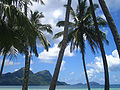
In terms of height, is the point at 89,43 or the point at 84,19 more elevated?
the point at 84,19

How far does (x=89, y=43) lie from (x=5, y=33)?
11678 mm

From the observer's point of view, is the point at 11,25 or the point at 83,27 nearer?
the point at 11,25

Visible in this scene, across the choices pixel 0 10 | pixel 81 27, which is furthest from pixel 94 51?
pixel 0 10

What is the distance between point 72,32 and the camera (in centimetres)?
1781

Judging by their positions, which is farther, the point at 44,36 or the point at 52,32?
the point at 52,32

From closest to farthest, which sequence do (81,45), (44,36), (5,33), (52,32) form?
(5,33)
(81,45)
(44,36)
(52,32)

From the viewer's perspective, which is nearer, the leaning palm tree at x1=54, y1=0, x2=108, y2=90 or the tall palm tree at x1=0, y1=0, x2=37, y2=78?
the tall palm tree at x1=0, y1=0, x2=37, y2=78

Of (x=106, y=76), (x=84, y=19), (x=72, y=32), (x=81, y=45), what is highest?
(x=84, y=19)

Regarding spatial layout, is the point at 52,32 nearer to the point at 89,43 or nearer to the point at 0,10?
the point at 89,43

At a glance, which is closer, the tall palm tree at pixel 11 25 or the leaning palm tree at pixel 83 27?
the tall palm tree at pixel 11 25

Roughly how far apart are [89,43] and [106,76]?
8033 millimetres

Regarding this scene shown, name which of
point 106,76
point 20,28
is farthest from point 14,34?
point 106,76

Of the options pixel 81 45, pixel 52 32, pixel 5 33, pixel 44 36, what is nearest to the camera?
pixel 5 33

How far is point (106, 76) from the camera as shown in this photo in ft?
31.1
